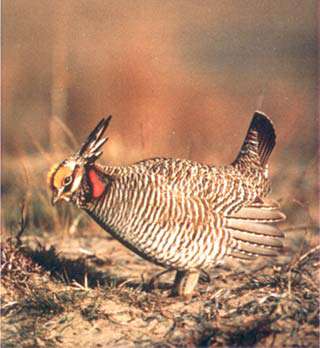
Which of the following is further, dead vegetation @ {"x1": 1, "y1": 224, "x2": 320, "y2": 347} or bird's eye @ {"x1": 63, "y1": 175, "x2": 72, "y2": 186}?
bird's eye @ {"x1": 63, "y1": 175, "x2": 72, "y2": 186}

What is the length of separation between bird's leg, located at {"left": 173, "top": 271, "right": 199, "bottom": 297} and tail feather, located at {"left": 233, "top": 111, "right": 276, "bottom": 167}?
0.82m

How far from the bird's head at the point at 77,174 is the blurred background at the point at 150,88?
1.03 metres

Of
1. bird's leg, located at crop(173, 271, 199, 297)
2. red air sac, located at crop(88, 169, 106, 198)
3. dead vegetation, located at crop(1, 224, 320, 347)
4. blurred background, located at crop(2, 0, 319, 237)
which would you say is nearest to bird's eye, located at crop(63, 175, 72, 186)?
red air sac, located at crop(88, 169, 106, 198)

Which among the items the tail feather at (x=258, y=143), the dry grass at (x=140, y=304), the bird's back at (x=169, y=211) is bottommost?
the dry grass at (x=140, y=304)

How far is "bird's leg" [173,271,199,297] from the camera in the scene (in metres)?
4.40

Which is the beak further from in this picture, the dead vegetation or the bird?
the dead vegetation

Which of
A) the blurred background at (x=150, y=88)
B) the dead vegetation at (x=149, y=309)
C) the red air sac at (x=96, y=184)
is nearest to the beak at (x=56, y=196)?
the red air sac at (x=96, y=184)

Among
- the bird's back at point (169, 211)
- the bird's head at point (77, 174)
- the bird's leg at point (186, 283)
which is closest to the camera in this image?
the bird's back at point (169, 211)

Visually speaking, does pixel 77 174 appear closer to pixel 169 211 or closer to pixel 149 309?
pixel 169 211

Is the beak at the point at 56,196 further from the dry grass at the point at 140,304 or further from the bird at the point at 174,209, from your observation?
the dry grass at the point at 140,304

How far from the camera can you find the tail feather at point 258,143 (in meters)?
4.85

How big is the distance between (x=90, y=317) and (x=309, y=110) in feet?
24.6

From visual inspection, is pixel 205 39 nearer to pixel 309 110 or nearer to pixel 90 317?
pixel 309 110

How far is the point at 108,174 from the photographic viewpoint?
4.33 m
